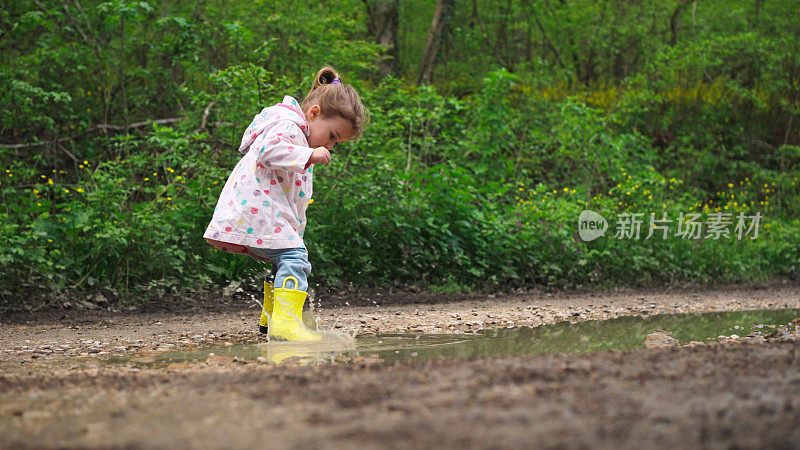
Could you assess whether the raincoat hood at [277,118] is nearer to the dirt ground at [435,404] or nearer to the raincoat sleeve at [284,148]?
the raincoat sleeve at [284,148]

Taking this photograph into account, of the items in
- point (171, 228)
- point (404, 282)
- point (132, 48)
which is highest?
point (132, 48)

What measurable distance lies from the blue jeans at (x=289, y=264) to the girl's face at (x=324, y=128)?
0.68 metres

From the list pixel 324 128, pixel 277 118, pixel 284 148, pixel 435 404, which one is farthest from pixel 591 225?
pixel 435 404

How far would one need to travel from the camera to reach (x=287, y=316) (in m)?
4.09

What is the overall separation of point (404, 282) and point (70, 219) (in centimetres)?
310

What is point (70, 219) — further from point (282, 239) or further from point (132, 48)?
point (132, 48)

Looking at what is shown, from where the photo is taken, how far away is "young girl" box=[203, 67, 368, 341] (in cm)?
410

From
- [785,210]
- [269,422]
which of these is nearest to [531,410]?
[269,422]

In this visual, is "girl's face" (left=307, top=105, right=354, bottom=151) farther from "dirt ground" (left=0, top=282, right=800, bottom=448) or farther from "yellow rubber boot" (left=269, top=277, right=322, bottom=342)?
"dirt ground" (left=0, top=282, right=800, bottom=448)

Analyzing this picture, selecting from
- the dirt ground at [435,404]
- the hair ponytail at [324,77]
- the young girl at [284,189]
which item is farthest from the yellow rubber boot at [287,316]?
the hair ponytail at [324,77]

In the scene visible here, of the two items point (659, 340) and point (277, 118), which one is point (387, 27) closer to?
point (277, 118)

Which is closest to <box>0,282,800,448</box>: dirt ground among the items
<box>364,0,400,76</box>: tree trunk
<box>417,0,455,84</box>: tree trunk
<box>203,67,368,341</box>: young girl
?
<box>203,67,368,341</box>: young girl

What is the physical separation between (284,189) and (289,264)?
19.1 inches

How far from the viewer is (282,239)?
4172 mm
